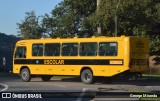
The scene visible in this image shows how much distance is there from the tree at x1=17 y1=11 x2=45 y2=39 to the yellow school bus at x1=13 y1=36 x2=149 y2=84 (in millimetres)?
18353

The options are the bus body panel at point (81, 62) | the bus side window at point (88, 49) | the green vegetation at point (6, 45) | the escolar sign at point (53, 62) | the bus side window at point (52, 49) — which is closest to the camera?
the bus body panel at point (81, 62)

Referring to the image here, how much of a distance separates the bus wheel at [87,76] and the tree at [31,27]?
22.2 meters

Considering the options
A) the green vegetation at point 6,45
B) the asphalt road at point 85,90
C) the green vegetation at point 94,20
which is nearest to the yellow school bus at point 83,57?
the asphalt road at point 85,90

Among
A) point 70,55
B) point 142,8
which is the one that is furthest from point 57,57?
point 142,8

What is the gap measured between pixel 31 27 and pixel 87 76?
920 inches

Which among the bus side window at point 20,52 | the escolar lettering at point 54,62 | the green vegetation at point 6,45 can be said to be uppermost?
the green vegetation at point 6,45

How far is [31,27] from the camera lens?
50.9 meters

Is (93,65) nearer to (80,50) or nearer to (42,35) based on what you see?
(80,50)

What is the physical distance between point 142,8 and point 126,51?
1397 cm

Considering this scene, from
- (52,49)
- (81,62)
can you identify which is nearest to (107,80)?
(81,62)

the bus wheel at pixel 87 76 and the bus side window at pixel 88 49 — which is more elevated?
the bus side window at pixel 88 49

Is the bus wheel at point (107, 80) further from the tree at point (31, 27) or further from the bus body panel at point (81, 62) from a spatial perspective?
the tree at point (31, 27)

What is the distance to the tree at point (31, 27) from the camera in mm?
50219

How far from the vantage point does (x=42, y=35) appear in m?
51.8
